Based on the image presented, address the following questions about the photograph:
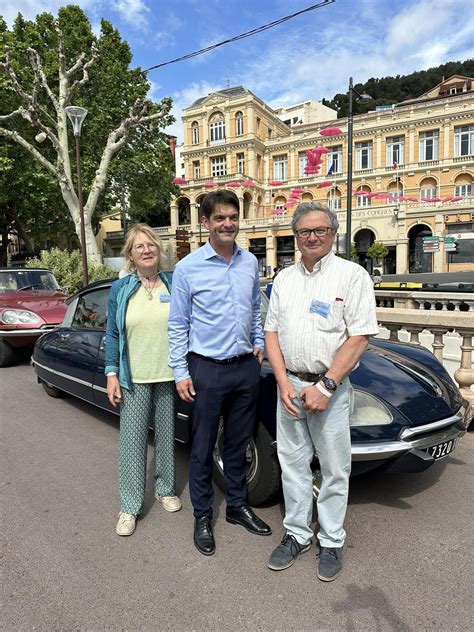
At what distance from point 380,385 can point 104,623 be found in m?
2.05

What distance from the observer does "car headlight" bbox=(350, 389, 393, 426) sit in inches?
104

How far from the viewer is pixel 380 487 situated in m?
3.20

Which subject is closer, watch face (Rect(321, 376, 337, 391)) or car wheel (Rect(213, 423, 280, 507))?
watch face (Rect(321, 376, 337, 391))

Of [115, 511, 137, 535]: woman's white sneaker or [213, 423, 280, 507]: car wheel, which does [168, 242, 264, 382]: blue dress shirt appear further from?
[115, 511, 137, 535]: woman's white sneaker

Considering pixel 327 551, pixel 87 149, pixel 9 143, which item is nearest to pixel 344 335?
pixel 327 551

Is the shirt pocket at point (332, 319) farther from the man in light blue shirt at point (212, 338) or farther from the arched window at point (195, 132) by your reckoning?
the arched window at point (195, 132)

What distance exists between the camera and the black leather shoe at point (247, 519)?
2.68 m

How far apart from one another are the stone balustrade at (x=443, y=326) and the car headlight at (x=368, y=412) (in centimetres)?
247

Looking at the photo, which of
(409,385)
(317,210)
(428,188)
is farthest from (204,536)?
(428,188)

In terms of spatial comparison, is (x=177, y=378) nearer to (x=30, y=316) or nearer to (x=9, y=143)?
(x=30, y=316)

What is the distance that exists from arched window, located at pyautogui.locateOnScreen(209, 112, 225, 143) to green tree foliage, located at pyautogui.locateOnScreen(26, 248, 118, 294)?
4306cm

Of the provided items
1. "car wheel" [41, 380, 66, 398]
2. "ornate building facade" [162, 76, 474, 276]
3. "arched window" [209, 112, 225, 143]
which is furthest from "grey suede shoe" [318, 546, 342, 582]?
"arched window" [209, 112, 225, 143]

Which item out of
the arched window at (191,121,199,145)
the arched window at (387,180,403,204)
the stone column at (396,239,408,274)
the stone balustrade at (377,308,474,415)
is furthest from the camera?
the arched window at (191,121,199,145)

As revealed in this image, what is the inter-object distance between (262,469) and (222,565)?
0.63 metres
